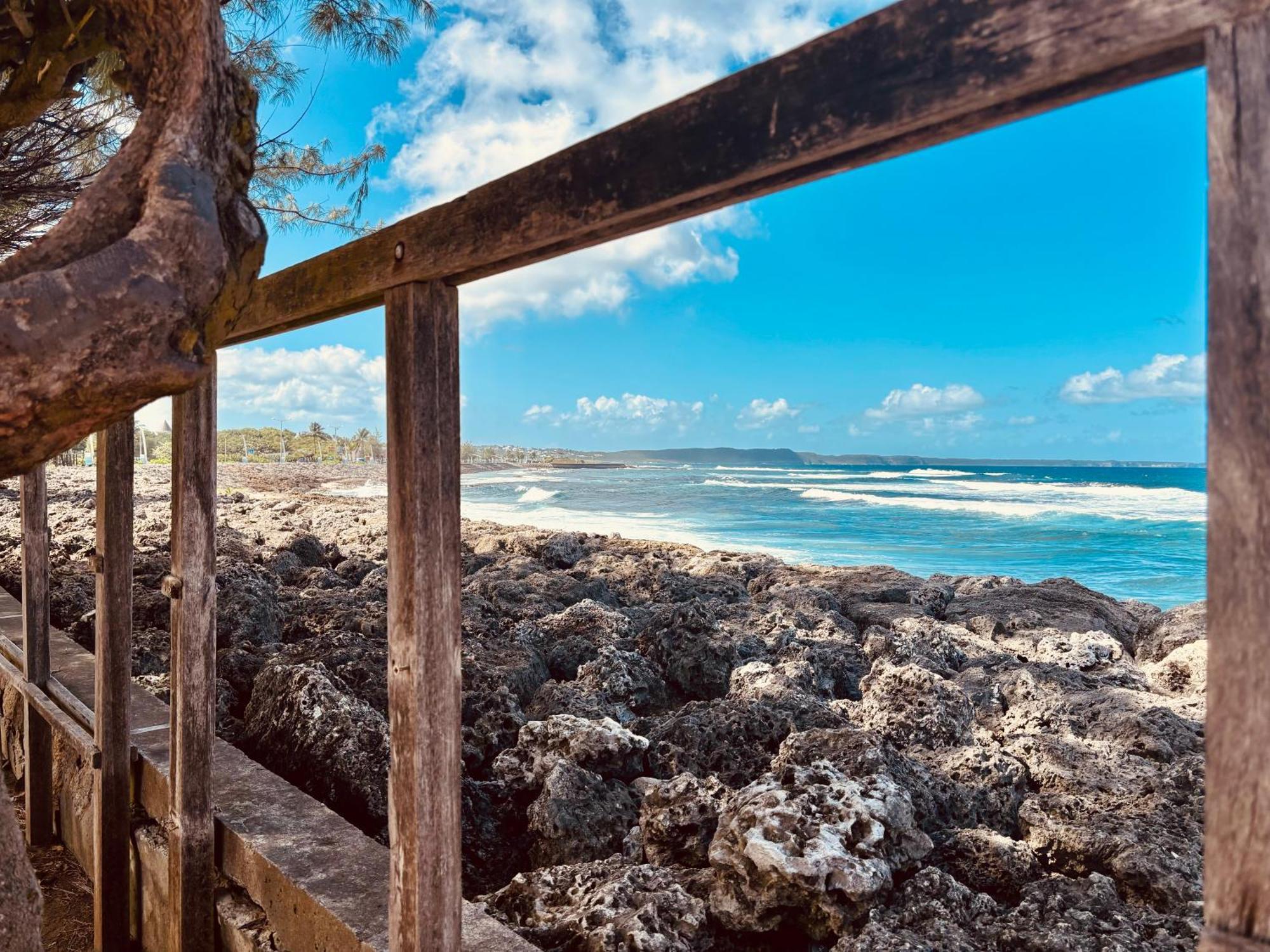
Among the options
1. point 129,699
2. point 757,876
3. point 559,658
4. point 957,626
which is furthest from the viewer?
point 957,626

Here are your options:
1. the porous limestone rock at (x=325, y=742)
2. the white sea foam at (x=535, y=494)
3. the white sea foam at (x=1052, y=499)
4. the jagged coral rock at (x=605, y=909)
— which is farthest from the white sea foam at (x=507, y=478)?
the jagged coral rock at (x=605, y=909)

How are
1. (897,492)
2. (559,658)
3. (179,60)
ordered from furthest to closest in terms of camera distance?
(897,492), (559,658), (179,60)

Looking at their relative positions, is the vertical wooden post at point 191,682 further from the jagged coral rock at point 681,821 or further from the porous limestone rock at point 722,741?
the porous limestone rock at point 722,741

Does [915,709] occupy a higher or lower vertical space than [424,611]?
lower

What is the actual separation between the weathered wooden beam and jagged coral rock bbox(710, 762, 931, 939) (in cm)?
143

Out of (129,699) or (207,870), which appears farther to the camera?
(129,699)

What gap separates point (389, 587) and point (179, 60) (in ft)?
3.22

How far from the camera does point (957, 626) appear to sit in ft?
18.2

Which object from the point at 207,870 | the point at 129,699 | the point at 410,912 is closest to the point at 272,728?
the point at 129,699

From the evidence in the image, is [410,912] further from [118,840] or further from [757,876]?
[118,840]

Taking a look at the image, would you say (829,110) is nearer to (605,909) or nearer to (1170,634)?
(605,909)

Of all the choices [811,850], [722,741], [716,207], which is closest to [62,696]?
[722,741]

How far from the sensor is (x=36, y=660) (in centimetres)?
351

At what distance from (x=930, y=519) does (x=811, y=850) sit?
29076 millimetres
